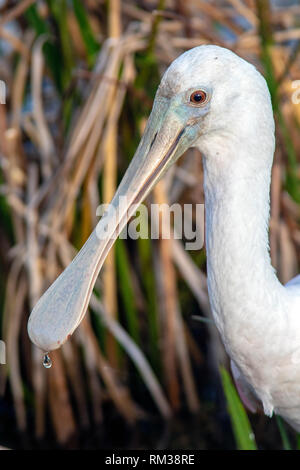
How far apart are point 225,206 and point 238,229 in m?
0.05

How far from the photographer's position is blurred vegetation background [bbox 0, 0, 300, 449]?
2.50 metres

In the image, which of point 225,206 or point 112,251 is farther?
point 112,251

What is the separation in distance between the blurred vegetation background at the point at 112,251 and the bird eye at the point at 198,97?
1.00 meters

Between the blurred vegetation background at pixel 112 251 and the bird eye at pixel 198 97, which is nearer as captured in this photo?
the bird eye at pixel 198 97

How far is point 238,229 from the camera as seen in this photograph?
4.87 feet

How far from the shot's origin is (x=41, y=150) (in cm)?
263

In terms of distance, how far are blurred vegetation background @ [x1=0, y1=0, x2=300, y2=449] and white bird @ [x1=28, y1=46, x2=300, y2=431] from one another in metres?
0.91

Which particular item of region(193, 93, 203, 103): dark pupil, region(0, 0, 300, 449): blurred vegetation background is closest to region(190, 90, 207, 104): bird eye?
region(193, 93, 203, 103): dark pupil

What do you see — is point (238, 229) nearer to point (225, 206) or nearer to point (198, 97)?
point (225, 206)

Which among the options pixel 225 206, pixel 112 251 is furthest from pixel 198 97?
pixel 112 251

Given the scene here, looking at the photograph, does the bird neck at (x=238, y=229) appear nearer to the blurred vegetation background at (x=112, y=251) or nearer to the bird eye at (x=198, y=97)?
the bird eye at (x=198, y=97)

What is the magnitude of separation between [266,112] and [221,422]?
4.91 feet

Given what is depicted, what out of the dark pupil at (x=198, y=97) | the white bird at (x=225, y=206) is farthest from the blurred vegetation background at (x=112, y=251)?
the dark pupil at (x=198, y=97)

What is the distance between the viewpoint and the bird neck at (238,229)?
1.47 m
